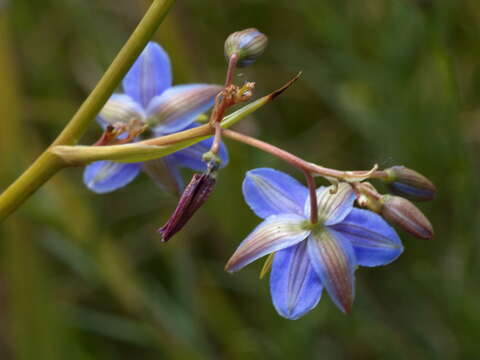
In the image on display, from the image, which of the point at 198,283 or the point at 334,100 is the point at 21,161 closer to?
the point at 198,283

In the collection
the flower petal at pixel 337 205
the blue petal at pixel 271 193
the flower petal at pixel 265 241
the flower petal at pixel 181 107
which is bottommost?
the flower petal at pixel 337 205

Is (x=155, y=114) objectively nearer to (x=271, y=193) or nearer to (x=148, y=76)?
(x=148, y=76)

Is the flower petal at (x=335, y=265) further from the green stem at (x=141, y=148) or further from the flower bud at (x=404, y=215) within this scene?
the green stem at (x=141, y=148)

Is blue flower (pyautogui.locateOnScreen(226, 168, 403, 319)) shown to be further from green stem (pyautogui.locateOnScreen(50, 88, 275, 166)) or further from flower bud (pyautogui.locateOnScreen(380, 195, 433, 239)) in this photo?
green stem (pyautogui.locateOnScreen(50, 88, 275, 166))

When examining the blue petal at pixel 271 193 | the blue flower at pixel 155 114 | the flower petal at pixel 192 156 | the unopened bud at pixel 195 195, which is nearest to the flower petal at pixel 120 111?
the blue flower at pixel 155 114

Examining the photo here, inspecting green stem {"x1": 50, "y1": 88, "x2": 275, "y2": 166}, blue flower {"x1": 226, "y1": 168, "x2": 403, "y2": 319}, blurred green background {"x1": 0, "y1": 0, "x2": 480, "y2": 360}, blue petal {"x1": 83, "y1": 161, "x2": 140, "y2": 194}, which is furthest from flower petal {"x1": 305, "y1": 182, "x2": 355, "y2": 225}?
blurred green background {"x1": 0, "y1": 0, "x2": 480, "y2": 360}

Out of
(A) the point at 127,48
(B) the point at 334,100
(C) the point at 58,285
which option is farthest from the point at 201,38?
(A) the point at 127,48
